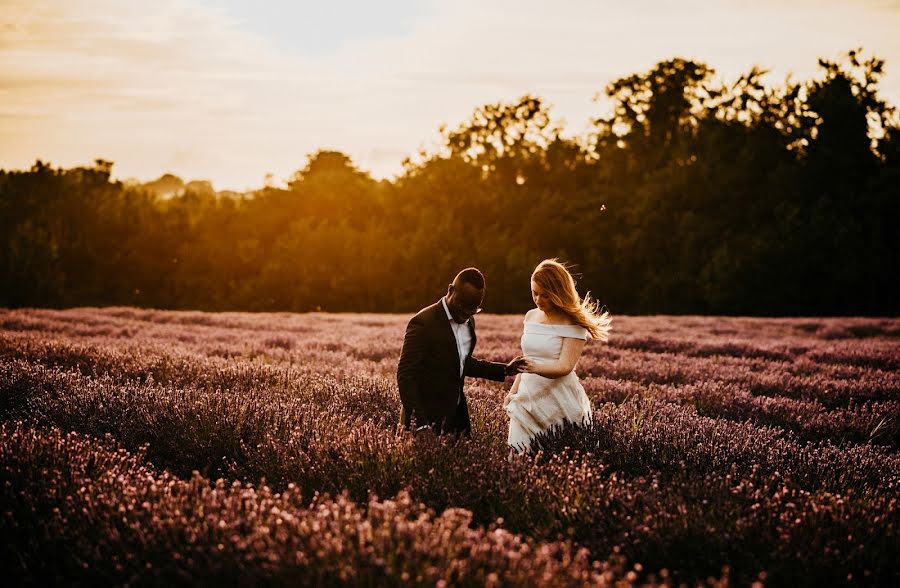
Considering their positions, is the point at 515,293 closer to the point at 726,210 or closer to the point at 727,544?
the point at 726,210

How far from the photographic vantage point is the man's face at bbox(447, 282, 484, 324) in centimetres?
367

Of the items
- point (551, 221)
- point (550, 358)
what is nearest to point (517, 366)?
point (550, 358)

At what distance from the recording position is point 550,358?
13.4 feet

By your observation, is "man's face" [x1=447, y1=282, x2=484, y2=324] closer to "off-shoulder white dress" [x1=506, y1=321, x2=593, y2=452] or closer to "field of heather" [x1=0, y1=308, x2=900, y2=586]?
"off-shoulder white dress" [x1=506, y1=321, x2=593, y2=452]

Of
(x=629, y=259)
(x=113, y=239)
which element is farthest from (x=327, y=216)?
(x=629, y=259)

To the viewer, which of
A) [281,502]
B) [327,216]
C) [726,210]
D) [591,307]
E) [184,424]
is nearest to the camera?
[281,502]

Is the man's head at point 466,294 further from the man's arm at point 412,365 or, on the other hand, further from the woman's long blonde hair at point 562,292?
the woman's long blonde hair at point 562,292

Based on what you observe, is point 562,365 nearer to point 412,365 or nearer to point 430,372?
point 430,372

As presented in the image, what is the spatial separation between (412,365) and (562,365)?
93 centimetres

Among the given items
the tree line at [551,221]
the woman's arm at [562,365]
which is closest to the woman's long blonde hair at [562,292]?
the woman's arm at [562,365]

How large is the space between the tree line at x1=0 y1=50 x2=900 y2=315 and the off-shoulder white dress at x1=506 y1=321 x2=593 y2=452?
1104 inches

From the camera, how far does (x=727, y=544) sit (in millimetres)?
2504

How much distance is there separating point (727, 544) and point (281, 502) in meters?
1.71

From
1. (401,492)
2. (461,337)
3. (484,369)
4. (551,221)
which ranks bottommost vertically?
(401,492)
